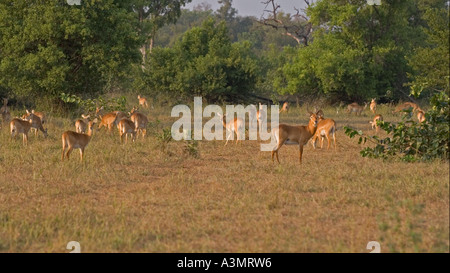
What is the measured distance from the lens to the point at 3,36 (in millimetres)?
18109

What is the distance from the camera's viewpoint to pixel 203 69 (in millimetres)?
27297

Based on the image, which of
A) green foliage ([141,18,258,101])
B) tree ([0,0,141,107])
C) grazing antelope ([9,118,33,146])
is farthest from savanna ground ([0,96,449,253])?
green foliage ([141,18,258,101])

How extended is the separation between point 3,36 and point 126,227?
13602 mm

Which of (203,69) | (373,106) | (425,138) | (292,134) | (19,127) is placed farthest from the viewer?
(203,69)

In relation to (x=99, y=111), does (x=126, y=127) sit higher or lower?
lower

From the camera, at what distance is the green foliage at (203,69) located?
27.3 m

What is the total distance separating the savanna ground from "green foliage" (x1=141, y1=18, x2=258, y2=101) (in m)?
14.6

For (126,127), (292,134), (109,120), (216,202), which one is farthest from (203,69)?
(216,202)

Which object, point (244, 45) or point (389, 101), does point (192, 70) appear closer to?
point (244, 45)

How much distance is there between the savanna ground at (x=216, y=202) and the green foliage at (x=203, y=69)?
1461 centimetres

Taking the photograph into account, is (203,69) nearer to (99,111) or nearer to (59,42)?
(59,42)

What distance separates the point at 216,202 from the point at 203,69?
64.8 ft
